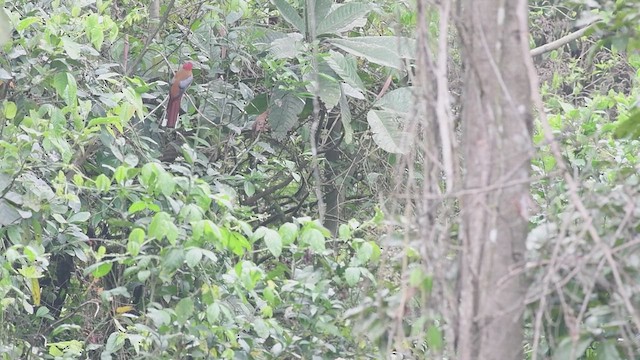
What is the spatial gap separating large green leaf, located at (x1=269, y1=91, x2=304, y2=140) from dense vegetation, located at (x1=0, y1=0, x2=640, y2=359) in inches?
0.4

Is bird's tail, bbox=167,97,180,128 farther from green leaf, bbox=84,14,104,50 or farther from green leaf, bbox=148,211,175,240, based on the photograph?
green leaf, bbox=148,211,175,240

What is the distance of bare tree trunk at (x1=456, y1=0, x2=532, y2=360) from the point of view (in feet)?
6.47

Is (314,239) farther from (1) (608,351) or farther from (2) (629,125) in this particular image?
(1) (608,351)

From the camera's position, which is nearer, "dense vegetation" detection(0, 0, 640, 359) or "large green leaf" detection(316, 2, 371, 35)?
"dense vegetation" detection(0, 0, 640, 359)

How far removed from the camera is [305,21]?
519cm

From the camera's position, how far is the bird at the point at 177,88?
16.9 ft

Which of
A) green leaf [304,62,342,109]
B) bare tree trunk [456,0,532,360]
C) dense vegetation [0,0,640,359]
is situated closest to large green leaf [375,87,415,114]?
dense vegetation [0,0,640,359]

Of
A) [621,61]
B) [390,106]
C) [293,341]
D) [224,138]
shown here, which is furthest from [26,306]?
[621,61]

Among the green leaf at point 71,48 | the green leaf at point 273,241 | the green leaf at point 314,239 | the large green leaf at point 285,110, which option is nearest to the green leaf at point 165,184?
the green leaf at point 273,241

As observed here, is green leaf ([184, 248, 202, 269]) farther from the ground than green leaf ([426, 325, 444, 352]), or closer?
closer

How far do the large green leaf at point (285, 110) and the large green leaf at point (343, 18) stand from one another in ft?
1.25

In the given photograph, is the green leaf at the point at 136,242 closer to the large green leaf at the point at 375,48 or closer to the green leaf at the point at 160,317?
the green leaf at the point at 160,317

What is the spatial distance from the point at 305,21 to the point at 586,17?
8.06ft

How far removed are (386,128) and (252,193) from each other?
776 mm
